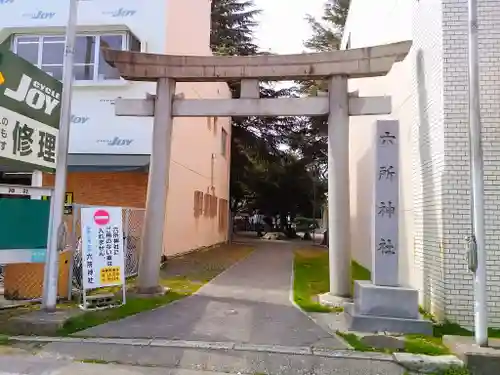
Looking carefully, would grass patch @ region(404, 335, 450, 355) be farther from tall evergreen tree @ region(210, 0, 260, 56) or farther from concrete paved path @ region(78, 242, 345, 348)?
tall evergreen tree @ region(210, 0, 260, 56)

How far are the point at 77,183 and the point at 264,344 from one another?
1003 cm

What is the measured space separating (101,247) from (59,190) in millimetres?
1223

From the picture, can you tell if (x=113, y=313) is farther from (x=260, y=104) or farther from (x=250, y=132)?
(x=250, y=132)

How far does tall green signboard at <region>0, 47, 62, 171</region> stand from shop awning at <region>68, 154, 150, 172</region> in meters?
4.85

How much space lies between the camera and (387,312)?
281 inches

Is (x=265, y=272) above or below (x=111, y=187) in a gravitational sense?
below

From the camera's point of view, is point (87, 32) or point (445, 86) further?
point (87, 32)

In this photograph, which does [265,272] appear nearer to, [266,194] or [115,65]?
[115,65]

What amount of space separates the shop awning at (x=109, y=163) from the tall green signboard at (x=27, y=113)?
15.9 feet

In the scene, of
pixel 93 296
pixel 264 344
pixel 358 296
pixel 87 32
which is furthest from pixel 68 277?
pixel 87 32

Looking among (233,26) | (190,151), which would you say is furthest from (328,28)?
(190,151)

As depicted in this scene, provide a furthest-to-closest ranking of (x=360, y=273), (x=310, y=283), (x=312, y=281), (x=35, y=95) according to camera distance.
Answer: (x=360, y=273) < (x=312, y=281) < (x=310, y=283) < (x=35, y=95)

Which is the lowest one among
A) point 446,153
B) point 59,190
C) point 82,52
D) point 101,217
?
point 101,217

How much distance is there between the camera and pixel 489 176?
708 cm
